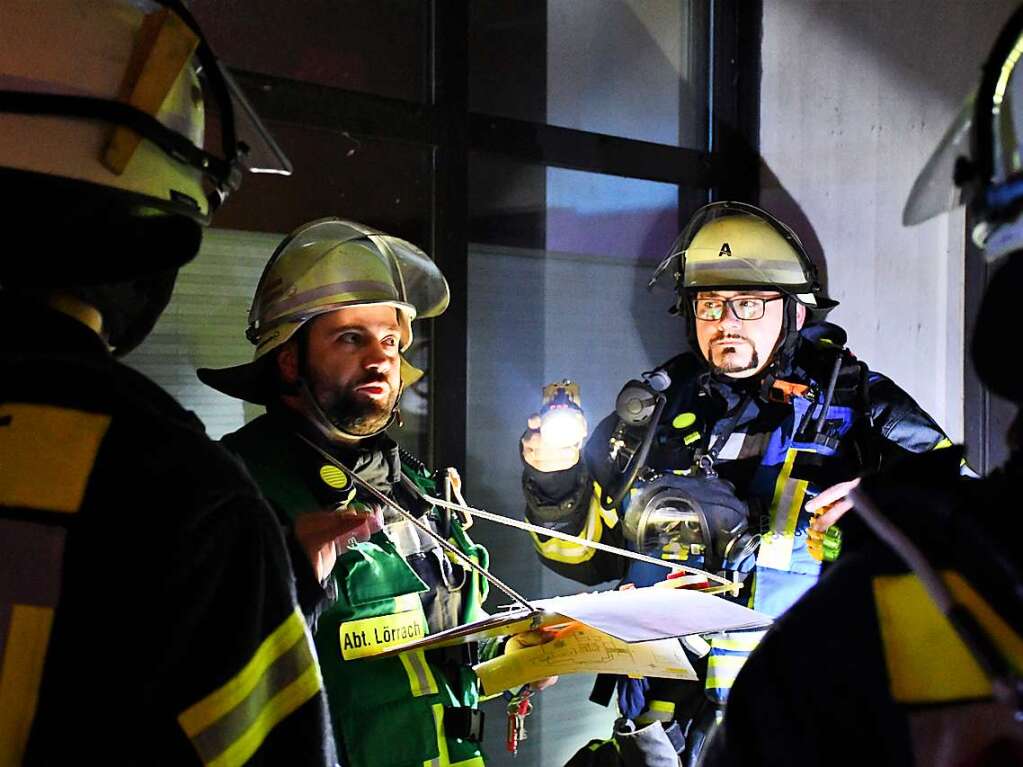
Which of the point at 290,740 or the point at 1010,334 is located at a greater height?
the point at 1010,334

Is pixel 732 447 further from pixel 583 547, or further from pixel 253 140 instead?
pixel 253 140

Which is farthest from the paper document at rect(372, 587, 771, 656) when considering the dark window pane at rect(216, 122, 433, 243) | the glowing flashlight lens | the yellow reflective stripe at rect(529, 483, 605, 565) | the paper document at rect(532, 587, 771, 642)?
the dark window pane at rect(216, 122, 433, 243)

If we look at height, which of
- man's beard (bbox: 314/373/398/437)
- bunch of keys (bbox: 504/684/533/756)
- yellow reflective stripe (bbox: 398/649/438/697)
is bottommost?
bunch of keys (bbox: 504/684/533/756)

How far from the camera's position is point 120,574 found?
3.98 ft

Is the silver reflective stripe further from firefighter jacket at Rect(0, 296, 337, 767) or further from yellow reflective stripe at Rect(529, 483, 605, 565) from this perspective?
firefighter jacket at Rect(0, 296, 337, 767)

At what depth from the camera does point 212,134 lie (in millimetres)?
2875

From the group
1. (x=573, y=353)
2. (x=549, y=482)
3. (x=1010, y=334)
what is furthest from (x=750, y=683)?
(x=573, y=353)

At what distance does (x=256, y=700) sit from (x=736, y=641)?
77.8 inches

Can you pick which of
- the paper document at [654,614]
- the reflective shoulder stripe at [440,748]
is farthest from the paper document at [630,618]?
the reflective shoulder stripe at [440,748]

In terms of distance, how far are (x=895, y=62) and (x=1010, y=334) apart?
360cm

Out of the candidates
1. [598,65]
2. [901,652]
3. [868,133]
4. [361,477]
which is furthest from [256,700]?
[868,133]

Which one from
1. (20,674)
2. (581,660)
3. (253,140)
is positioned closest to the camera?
(20,674)

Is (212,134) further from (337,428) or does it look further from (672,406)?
(672,406)

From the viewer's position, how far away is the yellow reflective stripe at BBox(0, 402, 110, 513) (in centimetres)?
122
